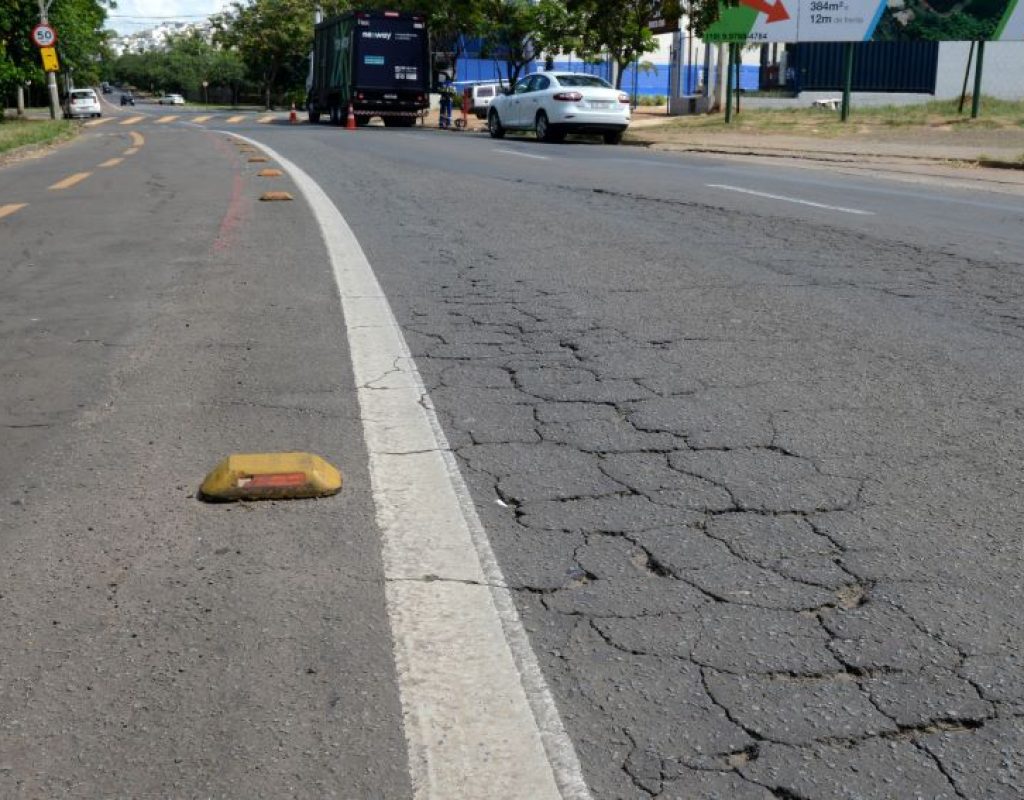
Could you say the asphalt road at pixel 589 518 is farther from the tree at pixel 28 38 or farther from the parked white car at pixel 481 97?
the parked white car at pixel 481 97

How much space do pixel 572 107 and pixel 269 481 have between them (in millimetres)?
23184

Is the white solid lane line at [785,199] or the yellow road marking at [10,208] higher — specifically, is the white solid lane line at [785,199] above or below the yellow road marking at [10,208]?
above

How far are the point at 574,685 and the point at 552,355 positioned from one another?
314 centimetres

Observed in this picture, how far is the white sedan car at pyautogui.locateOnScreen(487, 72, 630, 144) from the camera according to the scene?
25891 millimetres

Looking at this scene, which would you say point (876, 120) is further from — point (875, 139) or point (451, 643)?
point (451, 643)

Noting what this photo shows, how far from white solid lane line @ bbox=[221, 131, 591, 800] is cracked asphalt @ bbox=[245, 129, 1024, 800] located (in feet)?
0.26

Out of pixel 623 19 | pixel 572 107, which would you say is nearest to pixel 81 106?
pixel 623 19

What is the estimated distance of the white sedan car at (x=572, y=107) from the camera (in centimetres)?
2589

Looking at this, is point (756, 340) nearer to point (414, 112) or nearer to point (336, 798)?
point (336, 798)

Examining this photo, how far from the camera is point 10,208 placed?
12453 mm

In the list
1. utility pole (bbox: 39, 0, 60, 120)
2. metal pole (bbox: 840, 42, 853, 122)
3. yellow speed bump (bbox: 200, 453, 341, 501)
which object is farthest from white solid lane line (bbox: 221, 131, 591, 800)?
utility pole (bbox: 39, 0, 60, 120)

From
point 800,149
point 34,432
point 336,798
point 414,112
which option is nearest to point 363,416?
point 34,432

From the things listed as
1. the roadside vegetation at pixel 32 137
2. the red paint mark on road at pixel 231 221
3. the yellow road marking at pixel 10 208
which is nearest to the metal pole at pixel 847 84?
the roadside vegetation at pixel 32 137

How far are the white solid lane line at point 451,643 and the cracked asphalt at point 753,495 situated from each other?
78 mm
